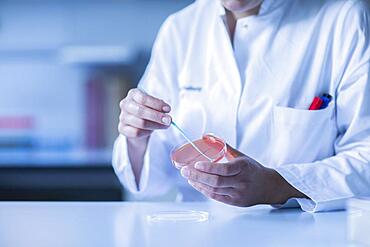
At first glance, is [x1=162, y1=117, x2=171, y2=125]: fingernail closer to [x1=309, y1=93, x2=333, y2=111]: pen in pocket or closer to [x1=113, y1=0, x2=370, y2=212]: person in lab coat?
[x1=113, y1=0, x2=370, y2=212]: person in lab coat

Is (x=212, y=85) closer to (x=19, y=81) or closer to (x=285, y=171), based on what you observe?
(x=285, y=171)

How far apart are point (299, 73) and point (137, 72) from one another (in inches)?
68.2

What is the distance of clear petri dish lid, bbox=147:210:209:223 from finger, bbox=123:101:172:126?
169mm

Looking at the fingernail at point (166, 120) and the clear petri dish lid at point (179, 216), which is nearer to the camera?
the clear petri dish lid at point (179, 216)

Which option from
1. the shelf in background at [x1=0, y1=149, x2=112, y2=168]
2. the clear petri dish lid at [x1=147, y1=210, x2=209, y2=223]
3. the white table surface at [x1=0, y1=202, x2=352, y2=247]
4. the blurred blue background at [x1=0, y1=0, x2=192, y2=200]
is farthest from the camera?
the blurred blue background at [x1=0, y1=0, x2=192, y2=200]

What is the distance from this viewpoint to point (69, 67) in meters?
3.08

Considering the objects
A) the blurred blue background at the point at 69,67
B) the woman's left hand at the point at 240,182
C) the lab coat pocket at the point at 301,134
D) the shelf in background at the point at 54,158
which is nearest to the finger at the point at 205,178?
the woman's left hand at the point at 240,182

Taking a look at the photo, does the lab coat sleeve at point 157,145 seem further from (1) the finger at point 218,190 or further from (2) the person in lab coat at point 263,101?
(1) the finger at point 218,190

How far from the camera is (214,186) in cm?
111

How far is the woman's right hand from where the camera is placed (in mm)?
1184

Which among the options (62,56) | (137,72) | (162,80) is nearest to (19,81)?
(62,56)

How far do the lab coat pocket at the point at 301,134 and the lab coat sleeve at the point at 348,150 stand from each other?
26 mm

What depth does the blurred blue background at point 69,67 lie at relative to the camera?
295cm

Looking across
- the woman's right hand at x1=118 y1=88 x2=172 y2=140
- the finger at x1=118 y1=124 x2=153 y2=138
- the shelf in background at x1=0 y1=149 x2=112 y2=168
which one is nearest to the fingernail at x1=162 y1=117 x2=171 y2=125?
the woman's right hand at x1=118 y1=88 x2=172 y2=140
